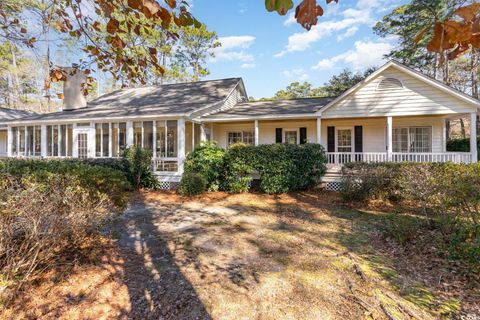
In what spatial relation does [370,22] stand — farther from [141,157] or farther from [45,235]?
[45,235]

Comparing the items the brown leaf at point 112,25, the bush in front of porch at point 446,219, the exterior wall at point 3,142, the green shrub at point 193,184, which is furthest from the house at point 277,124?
the brown leaf at point 112,25

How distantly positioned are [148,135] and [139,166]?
7.63ft

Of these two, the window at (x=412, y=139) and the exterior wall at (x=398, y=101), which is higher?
the exterior wall at (x=398, y=101)

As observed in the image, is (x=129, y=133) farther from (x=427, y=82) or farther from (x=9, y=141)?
(x=427, y=82)

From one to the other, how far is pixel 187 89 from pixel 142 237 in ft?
44.5

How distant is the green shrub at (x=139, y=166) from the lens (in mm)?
11344

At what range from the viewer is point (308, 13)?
66.2 inches

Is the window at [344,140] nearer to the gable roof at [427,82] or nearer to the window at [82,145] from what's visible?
the gable roof at [427,82]

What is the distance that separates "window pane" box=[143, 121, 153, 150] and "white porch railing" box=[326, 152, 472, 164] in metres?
8.76

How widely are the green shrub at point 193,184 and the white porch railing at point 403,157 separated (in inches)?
249

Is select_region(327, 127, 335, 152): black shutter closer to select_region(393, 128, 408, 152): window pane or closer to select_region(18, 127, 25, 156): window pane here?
select_region(393, 128, 408, 152): window pane

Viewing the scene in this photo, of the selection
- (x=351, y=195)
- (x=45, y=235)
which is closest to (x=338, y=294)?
(x=45, y=235)

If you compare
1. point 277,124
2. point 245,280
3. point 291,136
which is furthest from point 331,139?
point 245,280

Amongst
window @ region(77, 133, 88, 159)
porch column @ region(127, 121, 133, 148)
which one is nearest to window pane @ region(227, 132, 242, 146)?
porch column @ region(127, 121, 133, 148)
